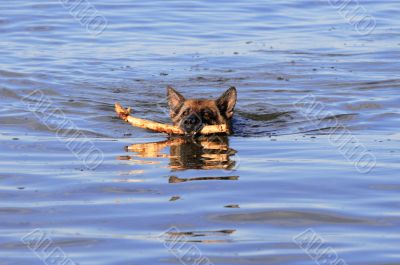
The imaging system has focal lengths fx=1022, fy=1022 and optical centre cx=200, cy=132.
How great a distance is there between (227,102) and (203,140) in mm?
921

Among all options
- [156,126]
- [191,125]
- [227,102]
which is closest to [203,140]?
[191,125]

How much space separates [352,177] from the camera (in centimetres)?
943

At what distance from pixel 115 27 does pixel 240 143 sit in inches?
354

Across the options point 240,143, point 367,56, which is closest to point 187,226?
point 240,143

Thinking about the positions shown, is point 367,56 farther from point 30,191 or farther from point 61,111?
point 30,191

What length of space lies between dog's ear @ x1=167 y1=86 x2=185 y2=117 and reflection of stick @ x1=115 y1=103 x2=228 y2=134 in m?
0.73

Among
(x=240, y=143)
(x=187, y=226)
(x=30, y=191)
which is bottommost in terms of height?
(x=187, y=226)

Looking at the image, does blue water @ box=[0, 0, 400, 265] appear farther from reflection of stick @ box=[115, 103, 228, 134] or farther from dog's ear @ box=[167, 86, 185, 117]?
dog's ear @ box=[167, 86, 185, 117]

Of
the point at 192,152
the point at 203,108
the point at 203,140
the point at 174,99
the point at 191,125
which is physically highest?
the point at 174,99

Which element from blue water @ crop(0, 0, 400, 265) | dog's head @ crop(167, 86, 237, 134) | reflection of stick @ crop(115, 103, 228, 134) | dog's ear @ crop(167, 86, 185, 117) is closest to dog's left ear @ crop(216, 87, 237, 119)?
dog's head @ crop(167, 86, 237, 134)

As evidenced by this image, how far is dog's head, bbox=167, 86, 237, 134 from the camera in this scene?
12.0 m

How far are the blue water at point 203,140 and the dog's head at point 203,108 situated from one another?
28 cm

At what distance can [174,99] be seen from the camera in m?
12.4

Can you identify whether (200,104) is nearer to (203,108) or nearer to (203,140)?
(203,108)
